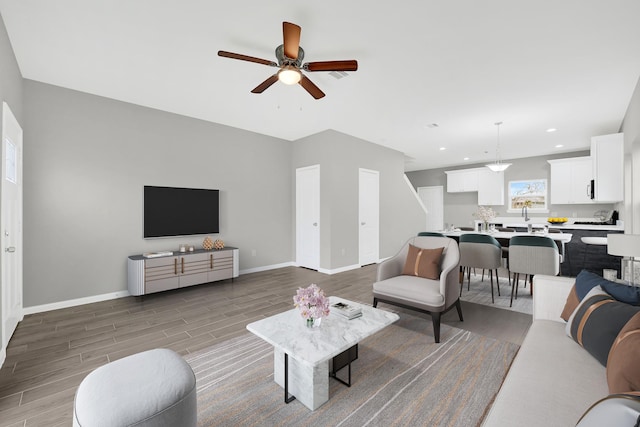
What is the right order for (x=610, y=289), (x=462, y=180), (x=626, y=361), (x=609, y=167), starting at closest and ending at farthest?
(x=626, y=361) → (x=610, y=289) → (x=609, y=167) → (x=462, y=180)

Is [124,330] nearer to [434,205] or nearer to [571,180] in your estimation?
[571,180]

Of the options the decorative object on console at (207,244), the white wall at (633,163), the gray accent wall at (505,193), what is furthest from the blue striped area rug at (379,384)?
the gray accent wall at (505,193)

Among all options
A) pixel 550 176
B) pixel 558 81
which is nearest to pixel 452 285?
pixel 558 81

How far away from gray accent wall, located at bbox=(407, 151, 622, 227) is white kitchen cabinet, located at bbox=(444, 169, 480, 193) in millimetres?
366

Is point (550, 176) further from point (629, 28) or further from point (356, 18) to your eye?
point (356, 18)

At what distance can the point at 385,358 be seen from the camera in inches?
90.8

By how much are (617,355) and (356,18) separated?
263 centimetres

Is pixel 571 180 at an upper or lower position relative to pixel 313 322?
upper

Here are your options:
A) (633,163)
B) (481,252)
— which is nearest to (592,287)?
(481,252)

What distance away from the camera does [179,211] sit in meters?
4.52

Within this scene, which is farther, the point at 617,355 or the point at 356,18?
the point at 356,18

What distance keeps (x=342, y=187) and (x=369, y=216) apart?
1116 millimetres

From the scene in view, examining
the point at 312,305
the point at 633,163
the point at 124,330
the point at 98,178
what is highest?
the point at 633,163

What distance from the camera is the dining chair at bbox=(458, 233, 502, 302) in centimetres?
385
